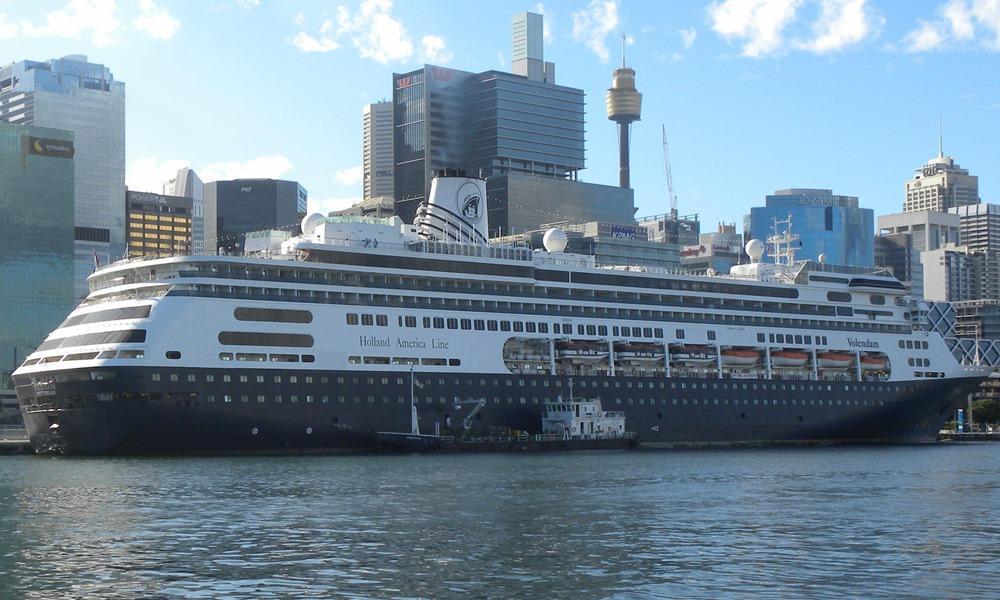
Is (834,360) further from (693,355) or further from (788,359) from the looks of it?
(693,355)

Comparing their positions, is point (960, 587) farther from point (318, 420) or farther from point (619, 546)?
point (318, 420)

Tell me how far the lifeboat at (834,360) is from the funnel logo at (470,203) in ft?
92.0

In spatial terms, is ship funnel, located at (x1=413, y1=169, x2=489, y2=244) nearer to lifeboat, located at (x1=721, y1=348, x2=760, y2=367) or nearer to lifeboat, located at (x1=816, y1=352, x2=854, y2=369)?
lifeboat, located at (x1=721, y1=348, x2=760, y2=367)

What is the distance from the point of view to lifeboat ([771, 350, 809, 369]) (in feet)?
342

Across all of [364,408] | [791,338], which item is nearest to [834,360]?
[791,338]

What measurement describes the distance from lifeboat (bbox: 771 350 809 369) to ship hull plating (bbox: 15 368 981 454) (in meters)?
1.54

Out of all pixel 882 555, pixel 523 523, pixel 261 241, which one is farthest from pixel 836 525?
pixel 261 241

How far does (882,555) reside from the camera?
38.4m

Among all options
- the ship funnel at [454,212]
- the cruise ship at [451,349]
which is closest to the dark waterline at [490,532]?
the cruise ship at [451,349]

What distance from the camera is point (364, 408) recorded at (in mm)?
83125

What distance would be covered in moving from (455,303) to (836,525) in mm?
47486

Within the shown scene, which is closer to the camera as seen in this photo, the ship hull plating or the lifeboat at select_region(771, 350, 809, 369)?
the ship hull plating

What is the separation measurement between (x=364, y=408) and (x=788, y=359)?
36.4 metres

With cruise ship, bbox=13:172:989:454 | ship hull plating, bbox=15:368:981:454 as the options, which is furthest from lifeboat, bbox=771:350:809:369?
ship hull plating, bbox=15:368:981:454
